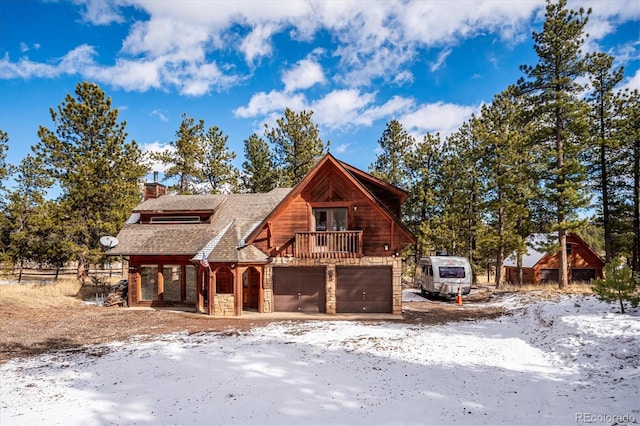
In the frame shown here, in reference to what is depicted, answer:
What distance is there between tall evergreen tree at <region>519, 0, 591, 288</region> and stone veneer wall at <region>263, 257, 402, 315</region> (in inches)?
487

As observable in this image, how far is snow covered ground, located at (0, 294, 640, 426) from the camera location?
6.72m

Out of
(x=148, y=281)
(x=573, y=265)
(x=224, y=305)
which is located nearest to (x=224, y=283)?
(x=224, y=305)

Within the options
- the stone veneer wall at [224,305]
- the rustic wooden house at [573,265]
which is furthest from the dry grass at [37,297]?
the rustic wooden house at [573,265]

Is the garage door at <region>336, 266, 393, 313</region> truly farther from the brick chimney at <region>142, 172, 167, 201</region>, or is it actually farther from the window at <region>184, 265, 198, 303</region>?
the brick chimney at <region>142, 172, 167, 201</region>

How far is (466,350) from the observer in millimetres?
11086

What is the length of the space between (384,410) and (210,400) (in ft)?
11.8

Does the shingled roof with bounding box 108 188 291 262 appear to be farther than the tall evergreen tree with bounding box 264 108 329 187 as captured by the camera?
No

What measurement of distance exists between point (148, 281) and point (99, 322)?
4923mm

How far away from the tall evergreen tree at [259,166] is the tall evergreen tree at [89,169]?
445 inches

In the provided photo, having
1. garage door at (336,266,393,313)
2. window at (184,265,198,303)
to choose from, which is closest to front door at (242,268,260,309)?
window at (184,265,198,303)

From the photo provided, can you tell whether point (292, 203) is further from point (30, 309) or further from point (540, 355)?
point (30, 309)

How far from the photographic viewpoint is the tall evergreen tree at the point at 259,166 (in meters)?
35.7

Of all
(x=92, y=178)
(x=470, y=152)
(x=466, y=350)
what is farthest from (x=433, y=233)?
(x=92, y=178)

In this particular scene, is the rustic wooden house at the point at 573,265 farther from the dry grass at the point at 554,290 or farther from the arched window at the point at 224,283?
the arched window at the point at 224,283
